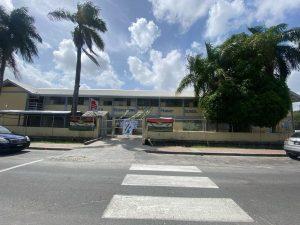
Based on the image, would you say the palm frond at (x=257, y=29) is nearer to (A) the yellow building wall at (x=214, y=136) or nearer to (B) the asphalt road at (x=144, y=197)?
(A) the yellow building wall at (x=214, y=136)

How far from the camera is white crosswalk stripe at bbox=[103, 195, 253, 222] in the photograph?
5504 millimetres

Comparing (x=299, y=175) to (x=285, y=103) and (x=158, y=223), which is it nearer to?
(x=158, y=223)

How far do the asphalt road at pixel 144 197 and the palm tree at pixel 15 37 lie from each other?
20188 mm

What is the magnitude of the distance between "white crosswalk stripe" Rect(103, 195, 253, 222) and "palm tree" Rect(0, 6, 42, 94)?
80.6 ft

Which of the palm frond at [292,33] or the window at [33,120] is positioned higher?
the palm frond at [292,33]

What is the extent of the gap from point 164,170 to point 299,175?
13.6ft

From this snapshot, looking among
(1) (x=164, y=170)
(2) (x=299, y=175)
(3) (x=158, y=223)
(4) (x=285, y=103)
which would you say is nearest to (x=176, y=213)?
(3) (x=158, y=223)

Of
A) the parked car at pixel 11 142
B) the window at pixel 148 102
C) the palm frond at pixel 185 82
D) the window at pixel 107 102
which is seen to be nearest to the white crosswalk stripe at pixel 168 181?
the parked car at pixel 11 142

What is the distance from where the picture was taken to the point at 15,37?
1106 inches

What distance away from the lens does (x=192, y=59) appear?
30.0 m

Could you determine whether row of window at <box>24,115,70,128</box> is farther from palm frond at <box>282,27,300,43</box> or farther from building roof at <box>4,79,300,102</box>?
palm frond at <box>282,27,300,43</box>

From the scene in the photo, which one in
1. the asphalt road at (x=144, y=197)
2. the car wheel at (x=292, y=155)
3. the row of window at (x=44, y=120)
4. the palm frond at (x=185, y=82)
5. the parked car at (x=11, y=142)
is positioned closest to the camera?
the asphalt road at (x=144, y=197)

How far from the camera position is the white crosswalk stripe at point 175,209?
18.1ft

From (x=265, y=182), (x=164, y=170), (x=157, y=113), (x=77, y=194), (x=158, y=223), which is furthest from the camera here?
(x=157, y=113)
